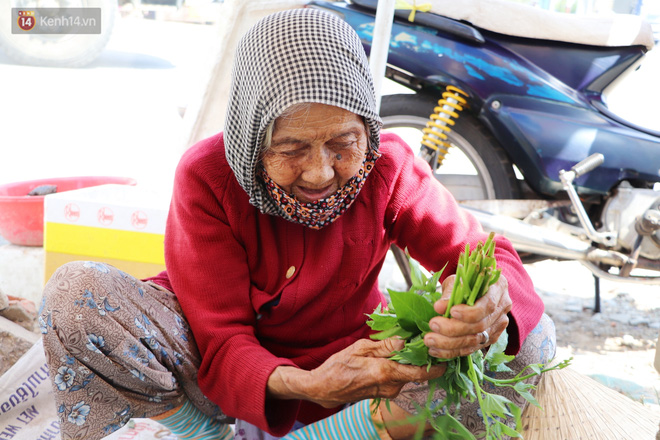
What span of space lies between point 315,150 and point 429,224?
437 millimetres

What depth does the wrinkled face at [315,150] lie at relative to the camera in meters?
1.33

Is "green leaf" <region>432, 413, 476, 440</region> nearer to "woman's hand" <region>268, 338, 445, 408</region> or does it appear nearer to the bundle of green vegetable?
the bundle of green vegetable

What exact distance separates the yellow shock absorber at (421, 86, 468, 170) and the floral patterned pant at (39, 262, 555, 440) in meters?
1.50

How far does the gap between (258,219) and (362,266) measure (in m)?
0.30

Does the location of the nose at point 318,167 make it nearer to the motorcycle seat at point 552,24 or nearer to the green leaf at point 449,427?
the green leaf at point 449,427

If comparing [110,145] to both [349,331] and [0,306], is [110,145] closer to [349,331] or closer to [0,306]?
[0,306]

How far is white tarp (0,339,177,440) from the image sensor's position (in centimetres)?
184

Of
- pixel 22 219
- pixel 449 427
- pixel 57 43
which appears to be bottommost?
pixel 57 43

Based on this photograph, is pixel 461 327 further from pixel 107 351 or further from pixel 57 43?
pixel 57 43

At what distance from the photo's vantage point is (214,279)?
5.01 feet

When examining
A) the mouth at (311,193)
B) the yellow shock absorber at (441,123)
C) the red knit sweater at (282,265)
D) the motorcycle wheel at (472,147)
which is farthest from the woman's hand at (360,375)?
the yellow shock absorber at (441,123)

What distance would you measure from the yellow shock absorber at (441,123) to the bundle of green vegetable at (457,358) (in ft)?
4.97

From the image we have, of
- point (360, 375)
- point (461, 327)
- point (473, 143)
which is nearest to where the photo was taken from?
point (461, 327)

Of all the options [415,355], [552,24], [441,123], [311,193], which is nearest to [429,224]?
[311,193]
